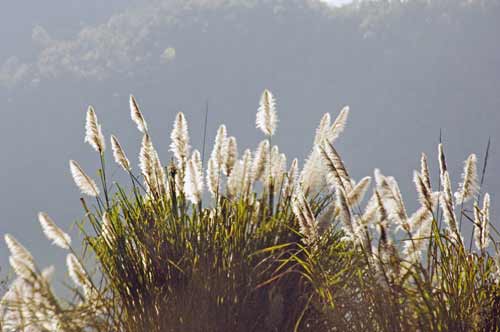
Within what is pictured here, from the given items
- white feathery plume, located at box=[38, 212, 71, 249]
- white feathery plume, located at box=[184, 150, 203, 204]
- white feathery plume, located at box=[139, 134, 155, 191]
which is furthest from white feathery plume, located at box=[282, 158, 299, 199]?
white feathery plume, located at box=[38, 212, 71, 249]

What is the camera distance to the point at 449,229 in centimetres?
174

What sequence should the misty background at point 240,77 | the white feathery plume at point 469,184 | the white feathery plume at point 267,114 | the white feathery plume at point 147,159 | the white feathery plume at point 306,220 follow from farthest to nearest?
Answer: the misty background at point 240,77 < the white feathery plume at point 267,114 < the white feathery plume at point 147,159 < the white feathery plume at point 469,184 < the white feathery plume at point 306,220

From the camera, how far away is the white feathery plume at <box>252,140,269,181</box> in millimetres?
1857

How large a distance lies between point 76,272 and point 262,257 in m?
0.48

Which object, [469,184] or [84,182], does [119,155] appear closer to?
[84,182]

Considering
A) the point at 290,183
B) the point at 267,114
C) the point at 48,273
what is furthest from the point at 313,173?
the point at 48,273

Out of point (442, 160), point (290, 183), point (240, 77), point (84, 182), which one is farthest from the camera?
point (240, 77)

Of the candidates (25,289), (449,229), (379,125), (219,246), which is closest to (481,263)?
(449,229)

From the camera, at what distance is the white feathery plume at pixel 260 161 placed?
1.86m

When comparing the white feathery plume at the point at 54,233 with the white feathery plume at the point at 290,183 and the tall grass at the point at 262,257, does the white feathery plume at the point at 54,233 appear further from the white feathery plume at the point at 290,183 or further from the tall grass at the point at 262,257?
the white feathery plume at the point at 290,183

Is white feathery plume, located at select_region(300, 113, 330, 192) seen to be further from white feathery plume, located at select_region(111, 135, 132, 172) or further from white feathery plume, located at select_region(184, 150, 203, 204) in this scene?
white feathery plume, located at select_region(111, 135, 132, 172)

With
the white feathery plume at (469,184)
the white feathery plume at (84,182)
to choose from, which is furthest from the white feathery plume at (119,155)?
the white feathery plume at (469,184)

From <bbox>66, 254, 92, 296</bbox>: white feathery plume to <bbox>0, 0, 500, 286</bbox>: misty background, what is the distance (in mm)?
87051

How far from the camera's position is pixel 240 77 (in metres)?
112
